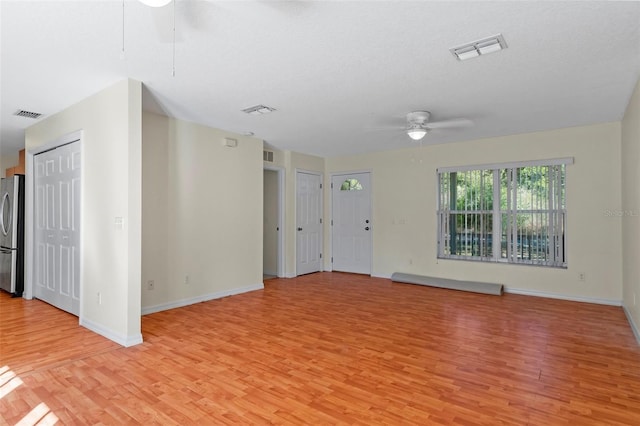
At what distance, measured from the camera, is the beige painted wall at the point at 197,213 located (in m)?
4.43

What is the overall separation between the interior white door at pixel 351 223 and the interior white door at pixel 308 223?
336 millimetres

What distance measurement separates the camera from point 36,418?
2115mm

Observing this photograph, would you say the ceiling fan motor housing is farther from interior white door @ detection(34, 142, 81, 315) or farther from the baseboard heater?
interior white door @ detection(34, 142, 81, 315)

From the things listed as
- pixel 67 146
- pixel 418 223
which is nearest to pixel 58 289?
pixel 67 146

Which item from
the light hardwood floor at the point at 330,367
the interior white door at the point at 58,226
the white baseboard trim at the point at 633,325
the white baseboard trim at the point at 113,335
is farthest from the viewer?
the interior white door at the point at 58,226

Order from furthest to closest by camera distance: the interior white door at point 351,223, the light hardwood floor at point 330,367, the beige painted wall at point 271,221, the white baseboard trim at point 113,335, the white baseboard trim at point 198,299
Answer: the interior white door at point 351,223 → the beige painted wall at point 271,221 → the white baseboard trim at point 198,299 → the white baseboard trim at point 113,335 → the light hardwood floor at point 330,367

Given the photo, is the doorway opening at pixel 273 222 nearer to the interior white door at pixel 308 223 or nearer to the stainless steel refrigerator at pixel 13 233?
the interior white door at pixel 308 223

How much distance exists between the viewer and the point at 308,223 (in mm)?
7320

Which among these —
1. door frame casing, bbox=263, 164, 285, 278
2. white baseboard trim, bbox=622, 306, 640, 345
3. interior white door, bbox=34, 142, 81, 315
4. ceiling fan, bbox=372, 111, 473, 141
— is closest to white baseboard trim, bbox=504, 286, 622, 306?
white baseboard trim, bbox=622, 306, 640, 345

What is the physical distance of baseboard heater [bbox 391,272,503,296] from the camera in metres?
5.42

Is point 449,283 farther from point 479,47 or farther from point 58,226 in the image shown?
point 58,226

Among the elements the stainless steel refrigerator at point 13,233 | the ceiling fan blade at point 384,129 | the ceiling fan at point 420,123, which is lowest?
the stainless steel refrigerator at point 13,233

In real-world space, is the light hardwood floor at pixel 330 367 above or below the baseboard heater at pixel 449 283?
below

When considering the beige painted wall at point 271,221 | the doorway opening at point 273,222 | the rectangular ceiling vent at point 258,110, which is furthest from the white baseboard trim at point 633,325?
the beige painted wall at point 271,221
